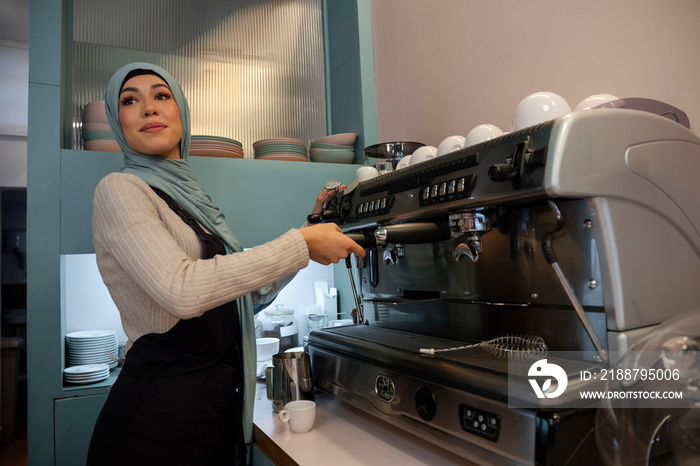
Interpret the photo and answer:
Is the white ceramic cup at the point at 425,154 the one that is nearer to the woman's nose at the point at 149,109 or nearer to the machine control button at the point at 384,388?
the machine control button at the point at 384,388

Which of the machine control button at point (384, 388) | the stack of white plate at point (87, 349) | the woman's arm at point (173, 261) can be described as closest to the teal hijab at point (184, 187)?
the woman's arm at point (173, 261)

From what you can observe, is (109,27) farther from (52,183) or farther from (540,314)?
(540,314)

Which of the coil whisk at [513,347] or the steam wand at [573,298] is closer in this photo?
the steam wand at [573,298]

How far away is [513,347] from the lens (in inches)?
34.4

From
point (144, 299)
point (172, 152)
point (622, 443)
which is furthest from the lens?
point (172, 152)

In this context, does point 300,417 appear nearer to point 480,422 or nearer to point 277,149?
point 480,422

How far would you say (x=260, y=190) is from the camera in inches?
67.7

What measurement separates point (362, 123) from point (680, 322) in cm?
143

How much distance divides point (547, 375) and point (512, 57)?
0.96 metres

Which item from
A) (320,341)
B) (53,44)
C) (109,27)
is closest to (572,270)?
(320,341)

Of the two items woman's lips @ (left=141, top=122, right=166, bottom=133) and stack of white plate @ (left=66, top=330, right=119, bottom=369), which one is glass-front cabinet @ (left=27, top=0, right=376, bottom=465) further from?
woman's lips @ (left=141, top=122, right=166, bottom=133)

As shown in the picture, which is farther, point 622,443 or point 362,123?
point 362,123

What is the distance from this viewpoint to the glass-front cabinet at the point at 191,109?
141cm

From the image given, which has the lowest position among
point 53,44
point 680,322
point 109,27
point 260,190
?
point 680,322
